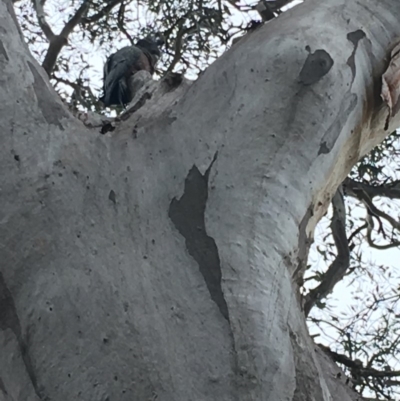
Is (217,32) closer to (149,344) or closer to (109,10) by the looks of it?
(109,10)

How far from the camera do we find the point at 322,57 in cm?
114

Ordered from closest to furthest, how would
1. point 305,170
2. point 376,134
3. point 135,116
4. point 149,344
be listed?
point 149,344, point 305,170, point 135,116, point 376,134

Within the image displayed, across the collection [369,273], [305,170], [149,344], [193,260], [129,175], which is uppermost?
[369,273]

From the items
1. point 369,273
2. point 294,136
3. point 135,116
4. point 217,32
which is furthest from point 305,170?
point 369,273

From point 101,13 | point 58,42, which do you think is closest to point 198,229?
point 58,42

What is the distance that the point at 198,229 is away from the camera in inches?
37.6

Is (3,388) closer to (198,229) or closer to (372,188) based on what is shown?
(198,229)

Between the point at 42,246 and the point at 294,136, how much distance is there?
15.7 inches

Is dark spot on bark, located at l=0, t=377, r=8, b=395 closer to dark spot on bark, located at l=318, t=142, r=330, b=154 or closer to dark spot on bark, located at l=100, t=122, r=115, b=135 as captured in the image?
dark spot on bark, located at l=100, t=122, r=115, b=135

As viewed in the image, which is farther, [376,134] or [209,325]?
[376,134]

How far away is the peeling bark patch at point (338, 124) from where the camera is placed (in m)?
1.10

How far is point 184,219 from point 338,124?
32 centimetres

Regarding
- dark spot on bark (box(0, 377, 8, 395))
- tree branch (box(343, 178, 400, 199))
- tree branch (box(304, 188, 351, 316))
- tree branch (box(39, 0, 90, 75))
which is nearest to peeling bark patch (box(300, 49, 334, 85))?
Result: dark spot on bark (box(0, 377, 8, 395))

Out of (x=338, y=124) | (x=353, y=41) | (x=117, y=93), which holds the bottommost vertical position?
(x=338, y=124)
